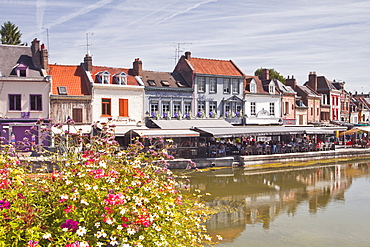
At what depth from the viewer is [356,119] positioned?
219 ft

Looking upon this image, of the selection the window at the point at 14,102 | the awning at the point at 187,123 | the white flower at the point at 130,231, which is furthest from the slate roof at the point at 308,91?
the white flower at the point at 130,231

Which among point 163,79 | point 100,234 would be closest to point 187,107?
point 163,79

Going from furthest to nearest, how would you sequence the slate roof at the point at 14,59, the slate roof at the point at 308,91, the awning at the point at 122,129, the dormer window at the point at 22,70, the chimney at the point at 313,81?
1. the chimney at the point at 313,81
2. the slate roof at the point at 308,91
3. the slate roof at the point at 14,59
4. the dormer window at the point at 22,70
5. the awning at the point at 122,129

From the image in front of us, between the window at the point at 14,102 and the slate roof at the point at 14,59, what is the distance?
1.70m

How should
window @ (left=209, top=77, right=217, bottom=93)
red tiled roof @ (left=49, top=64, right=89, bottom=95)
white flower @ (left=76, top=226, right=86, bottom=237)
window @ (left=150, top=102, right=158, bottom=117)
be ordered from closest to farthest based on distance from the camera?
white flower @ (left=76, top=226, right=86, bottom=237), red tiled roof @ (left=49, top=64, right=89, bottom=95), window @ (left=150, top=102, right=158, bottom=117), window @ (left=209, top=77, right=217, bottom=93)

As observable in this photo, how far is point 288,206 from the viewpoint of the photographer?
1855 cm

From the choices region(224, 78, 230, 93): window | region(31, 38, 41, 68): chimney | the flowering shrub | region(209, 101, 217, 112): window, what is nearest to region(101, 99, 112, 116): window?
region(31, 38, 41, 68): chimney

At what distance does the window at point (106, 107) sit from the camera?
33.5 metres

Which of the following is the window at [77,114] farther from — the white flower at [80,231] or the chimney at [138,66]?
the white flower at [80,231]

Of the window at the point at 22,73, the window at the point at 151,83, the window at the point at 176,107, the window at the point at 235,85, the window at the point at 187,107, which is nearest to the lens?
the window at the point at 22,73

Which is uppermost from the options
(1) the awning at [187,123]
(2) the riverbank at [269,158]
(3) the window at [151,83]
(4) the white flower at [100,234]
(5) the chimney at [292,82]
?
(5) the chimney at [292,82]

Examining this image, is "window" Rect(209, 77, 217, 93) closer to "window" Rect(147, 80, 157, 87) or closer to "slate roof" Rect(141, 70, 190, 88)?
"slate roof" Rect(141, 70, 190, 88)

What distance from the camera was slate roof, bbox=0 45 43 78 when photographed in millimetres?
30859

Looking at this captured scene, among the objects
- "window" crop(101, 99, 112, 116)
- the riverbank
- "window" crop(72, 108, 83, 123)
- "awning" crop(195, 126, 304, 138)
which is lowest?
the riverbank
